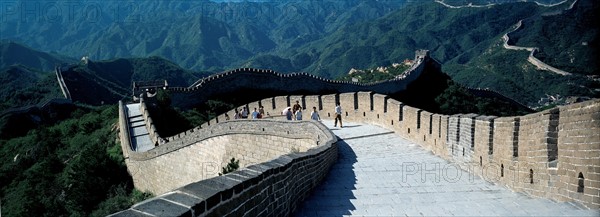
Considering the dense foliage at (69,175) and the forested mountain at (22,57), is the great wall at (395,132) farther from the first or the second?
the forested mountain at (22,57)

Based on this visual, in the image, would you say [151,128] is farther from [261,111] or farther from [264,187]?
[264,187]

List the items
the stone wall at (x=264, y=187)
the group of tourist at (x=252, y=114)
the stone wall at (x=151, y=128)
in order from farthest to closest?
the stone wall at (x=151, y=128) → the group of tourist at (x=252, y=114) → the stone wall at (x=264, y=187)

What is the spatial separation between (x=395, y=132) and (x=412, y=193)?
7.14 meters

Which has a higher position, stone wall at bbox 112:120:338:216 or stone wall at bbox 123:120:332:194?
stone wall at bbox 112:120:338:216

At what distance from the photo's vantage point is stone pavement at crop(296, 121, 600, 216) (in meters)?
5.41

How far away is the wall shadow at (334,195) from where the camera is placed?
217 inches

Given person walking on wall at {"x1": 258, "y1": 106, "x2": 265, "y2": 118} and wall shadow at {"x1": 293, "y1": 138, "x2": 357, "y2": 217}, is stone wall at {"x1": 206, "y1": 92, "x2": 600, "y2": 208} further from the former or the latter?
person walking on wall at {"x1": 258, "y1": 106, "x2": 265, "y2": 118}

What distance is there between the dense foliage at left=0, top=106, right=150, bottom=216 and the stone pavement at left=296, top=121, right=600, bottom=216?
8458 millimetres

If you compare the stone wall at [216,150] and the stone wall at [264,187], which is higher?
the stone wall at [264,187]

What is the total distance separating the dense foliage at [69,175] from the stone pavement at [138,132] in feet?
2.68

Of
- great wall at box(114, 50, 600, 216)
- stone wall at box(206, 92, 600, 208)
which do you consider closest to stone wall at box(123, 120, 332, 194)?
great wall at box(114, 50, 600, 216)

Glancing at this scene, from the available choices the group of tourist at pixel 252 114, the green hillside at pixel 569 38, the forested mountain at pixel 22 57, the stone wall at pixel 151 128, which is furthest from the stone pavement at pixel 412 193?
the forested mountain at pixel 22 57

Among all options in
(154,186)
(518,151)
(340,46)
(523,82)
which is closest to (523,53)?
(523,82)

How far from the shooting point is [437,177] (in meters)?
7.89
